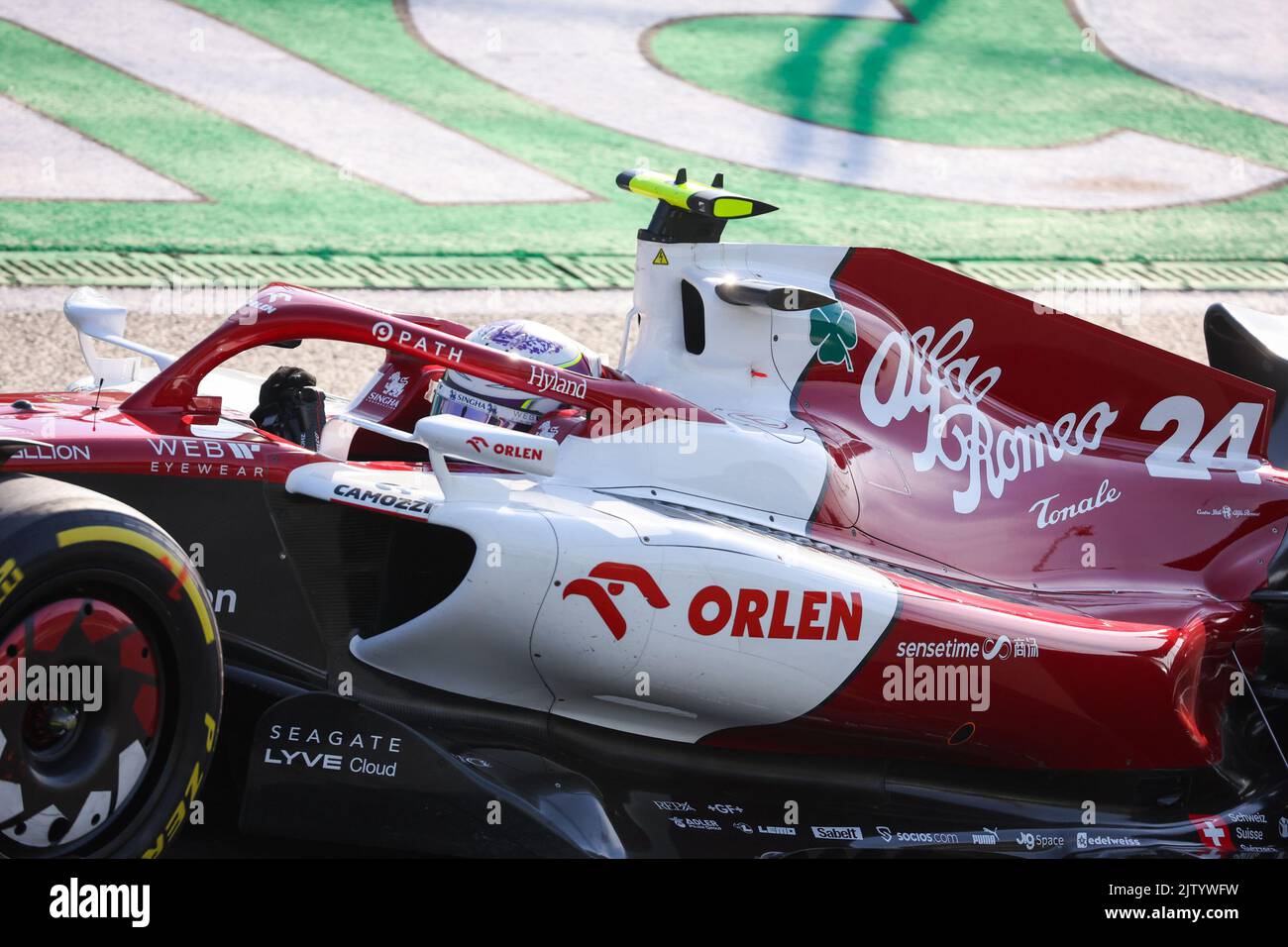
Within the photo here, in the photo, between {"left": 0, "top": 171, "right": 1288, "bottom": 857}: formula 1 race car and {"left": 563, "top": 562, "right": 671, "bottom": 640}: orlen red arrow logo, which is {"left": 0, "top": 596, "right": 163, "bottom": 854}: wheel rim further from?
{"left": 563, "top": 562, "right": 671, "bottom": 640}: orlen red arrow logo

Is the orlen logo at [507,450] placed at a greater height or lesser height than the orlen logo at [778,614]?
greater

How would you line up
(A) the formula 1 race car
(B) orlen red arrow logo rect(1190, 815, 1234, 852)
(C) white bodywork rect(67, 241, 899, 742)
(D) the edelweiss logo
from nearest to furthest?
(A) the formula 1 race car → (C) white bodywork rect(67, 241, 899, 742) → (B) orlen red arrow logo rect(1190, 815, 1234, 852) → (D) the edelweiss logo

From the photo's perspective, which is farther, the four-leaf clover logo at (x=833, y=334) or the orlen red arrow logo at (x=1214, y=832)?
the four-leaf clover logo at (x=833, y=334)

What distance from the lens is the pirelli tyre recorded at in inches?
132

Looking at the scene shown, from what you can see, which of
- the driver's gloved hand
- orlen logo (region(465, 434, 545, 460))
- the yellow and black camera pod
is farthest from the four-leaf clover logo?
the driver's gloved hand

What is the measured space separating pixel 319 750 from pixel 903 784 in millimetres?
1725

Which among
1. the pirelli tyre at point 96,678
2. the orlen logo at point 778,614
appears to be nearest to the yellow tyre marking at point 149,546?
the pirelli tyre at point 96,678

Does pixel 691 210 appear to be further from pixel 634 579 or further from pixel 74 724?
pixel 74 724

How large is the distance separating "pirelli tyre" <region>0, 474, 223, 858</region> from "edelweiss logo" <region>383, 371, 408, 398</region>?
4.66 ft

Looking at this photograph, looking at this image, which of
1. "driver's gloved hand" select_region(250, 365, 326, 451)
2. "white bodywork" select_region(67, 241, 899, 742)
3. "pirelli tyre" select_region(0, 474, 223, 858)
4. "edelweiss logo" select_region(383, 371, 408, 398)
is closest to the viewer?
"pirelli tyre" select_region(0, 474, 223, 858)

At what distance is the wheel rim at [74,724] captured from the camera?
3.37m

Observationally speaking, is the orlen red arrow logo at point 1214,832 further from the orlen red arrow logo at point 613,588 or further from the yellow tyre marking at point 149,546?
the yellow tyre marking at point 149,546

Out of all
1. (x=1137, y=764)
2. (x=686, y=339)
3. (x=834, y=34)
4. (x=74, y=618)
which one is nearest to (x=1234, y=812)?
(x=1137, y=764)

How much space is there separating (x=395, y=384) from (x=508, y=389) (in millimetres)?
568
